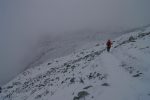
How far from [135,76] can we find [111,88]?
7.10 ft

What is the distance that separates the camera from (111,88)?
11297mm

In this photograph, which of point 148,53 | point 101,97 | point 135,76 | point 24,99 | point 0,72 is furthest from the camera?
point 0,72

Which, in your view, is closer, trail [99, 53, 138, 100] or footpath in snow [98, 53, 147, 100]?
footpath in snow [98, 53, 147, 100]

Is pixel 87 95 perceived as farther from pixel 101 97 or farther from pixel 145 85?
pixel 145 85

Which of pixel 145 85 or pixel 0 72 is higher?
pixel 145 85

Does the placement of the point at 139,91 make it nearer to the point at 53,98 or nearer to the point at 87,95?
the point at 87,95

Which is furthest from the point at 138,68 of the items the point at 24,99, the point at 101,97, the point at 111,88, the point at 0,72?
the point at 0,72

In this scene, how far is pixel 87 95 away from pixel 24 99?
1121 centimetres

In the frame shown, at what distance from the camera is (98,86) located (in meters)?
12.3

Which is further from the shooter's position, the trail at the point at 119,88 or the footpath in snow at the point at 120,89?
the trail at the point at 119,88

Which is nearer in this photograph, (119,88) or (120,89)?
(120,89)

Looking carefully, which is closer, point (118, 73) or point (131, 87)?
point (131, 87)

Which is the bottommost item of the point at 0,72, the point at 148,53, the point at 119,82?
the point at 0,72

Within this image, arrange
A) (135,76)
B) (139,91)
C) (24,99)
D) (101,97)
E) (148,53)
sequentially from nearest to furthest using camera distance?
(139,91) < (101,97) < (135,76) < (148,53) < (24,99)
